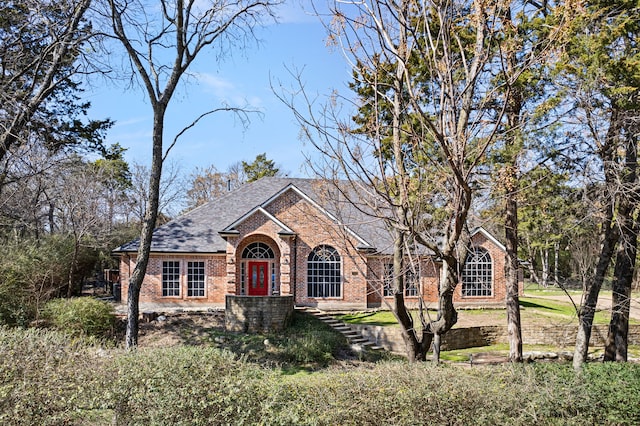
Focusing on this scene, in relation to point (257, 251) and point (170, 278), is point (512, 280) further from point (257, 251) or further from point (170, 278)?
point (170, 278)

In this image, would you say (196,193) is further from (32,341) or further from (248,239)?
(32,341)

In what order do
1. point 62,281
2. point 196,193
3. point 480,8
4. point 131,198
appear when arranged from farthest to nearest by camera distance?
point 196,193 → point 131,198 → point 62,281 → point 480,8

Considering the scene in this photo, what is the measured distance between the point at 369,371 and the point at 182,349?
8.62ft

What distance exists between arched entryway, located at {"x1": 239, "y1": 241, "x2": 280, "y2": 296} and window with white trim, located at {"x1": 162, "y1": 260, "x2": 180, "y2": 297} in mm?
2964

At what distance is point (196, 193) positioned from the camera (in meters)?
47.6

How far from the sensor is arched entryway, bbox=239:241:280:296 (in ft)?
74.9

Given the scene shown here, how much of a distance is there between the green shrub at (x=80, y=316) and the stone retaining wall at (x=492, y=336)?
916cm

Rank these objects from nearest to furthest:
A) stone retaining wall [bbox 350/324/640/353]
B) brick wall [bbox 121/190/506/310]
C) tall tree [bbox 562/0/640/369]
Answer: tall tree [bbox 562/0/640/369], stone retaining wall [bbox 350/324/640/353], brick wall [bbox 121/190/506/310]

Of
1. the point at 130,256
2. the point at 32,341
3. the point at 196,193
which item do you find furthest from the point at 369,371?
the point at 196,193

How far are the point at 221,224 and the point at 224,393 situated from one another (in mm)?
19375

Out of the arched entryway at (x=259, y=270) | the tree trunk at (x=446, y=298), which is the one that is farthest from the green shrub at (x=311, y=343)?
the tree trunk at (x=446, y=298)

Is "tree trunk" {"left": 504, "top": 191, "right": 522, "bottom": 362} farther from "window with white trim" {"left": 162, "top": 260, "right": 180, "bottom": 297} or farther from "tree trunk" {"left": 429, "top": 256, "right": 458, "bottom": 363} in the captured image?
"window with white trim" {"left": 162, "top": 260, "right": 180, "bottom": 297}

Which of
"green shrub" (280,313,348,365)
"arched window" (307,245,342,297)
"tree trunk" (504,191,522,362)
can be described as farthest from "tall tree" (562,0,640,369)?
"arched window" (307,245,342,297)

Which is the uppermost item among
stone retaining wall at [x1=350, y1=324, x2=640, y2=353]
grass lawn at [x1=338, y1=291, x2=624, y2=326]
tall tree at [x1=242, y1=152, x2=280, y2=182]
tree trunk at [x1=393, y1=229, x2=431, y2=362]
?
tall tree at [x1=242, y1=152, x2=280, y2=182]
